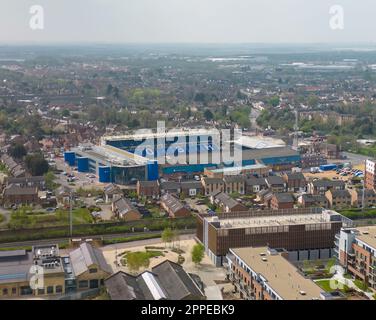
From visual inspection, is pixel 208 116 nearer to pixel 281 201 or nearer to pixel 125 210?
pixel 281 201

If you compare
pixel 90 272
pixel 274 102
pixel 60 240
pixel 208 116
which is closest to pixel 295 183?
pixel 60 240

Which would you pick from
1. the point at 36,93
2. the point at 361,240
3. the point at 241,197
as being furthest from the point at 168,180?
the point at 36,93

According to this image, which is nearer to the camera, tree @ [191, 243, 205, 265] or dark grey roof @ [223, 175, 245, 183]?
tree @ [191, 243, 205, 265]

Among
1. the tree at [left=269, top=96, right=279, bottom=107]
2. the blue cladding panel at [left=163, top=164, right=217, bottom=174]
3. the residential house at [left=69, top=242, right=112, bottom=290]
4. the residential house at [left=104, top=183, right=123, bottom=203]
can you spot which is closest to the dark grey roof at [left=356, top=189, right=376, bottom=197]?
the blue cladding panel at [left=163, top=164, right=217, bottom=174]

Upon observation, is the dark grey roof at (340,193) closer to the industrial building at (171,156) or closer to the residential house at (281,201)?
the residential house at (281,201)

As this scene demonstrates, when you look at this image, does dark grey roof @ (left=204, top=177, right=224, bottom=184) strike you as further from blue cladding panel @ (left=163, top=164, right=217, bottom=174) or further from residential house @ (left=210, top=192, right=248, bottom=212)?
blue cladding panel @ (left=163, top=164, right=217, bottom=174)

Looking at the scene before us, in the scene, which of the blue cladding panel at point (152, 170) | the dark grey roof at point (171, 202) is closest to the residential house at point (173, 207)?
the dark grey roof at point (171, 202)
